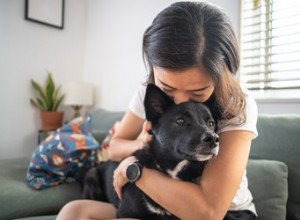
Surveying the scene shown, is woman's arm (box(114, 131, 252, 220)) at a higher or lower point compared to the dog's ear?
lower

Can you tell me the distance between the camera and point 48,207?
1403 millimetres

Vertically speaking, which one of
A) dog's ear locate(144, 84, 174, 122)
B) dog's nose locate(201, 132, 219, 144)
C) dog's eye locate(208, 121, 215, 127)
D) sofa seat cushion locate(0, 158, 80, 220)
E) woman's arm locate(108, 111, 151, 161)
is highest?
dog's ear locate(144, 84, 174, 122)

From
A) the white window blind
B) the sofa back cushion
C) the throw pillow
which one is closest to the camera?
the sofa back cushion

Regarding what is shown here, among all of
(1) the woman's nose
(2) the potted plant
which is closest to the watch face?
(1) the woman's nose

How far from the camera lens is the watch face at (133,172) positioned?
2.99 feet

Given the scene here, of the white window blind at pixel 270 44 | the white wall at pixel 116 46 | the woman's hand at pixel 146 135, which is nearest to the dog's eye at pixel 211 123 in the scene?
the woman's hand at pixel 146 135

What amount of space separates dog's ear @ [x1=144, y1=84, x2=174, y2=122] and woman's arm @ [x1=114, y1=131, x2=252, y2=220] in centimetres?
20

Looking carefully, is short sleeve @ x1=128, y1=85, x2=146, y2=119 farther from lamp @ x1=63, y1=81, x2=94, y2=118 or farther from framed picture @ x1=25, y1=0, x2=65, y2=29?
framed picture @ x1=25, y1=0, x2=65, y2=29

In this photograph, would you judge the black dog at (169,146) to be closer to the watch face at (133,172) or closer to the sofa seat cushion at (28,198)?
the watch face at (133,172)

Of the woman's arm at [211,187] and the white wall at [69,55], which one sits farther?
the white wall at [69,55]

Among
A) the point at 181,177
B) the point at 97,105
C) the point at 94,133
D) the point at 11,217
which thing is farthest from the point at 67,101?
the point at 181,177

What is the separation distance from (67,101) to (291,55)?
2.15 metres

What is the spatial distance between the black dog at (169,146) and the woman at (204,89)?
0.04m

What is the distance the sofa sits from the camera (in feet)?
3.95
